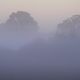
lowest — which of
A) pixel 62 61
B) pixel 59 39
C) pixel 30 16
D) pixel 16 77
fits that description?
pixel 16 77

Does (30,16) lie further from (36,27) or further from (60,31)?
(60,31)

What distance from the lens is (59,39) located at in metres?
4.66

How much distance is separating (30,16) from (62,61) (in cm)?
87

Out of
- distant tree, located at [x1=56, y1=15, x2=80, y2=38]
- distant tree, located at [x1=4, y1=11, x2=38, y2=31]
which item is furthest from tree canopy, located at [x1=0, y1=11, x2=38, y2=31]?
distant tree, located at [x1=56, y1=15, x2=80, y2=38]

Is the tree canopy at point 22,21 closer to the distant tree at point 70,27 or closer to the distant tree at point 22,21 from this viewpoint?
the distant tree at point 22,21

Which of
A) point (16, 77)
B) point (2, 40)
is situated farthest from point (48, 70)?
point (2, 40)

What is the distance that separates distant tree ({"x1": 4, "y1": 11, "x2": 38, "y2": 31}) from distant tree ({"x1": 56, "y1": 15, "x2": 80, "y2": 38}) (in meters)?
0.40

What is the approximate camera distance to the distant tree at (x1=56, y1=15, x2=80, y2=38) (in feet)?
15.4

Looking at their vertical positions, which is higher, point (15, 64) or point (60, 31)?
point (60, 31)

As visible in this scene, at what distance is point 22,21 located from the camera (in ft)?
15.4

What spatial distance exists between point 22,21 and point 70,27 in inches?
30.2

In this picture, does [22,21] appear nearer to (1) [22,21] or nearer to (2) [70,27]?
(1) [22,21]

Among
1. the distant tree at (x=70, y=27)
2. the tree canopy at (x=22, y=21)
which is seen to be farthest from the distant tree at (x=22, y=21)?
the distant tree at (x=70, y=27)

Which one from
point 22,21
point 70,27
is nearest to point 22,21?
point 22,21
